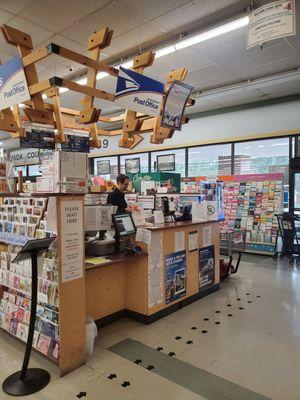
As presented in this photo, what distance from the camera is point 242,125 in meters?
8.14

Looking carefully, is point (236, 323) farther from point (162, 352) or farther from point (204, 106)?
point (204, 106)

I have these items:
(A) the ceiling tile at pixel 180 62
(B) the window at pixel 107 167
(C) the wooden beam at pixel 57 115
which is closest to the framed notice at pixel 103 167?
(B) the window at pixel 107 167

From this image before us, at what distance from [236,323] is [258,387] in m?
1.21

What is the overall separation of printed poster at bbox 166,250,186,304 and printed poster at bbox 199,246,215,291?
18.3 inches

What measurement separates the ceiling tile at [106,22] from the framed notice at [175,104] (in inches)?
60.4

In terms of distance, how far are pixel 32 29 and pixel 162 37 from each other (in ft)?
6.07

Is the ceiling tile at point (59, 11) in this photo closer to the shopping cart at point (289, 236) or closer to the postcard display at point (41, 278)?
the postcard display at point (41, 278)

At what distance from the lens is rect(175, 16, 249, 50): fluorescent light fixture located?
4.15 m

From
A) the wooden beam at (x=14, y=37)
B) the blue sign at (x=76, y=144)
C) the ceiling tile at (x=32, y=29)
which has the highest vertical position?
the ceiling tile at (x=32, y=29)

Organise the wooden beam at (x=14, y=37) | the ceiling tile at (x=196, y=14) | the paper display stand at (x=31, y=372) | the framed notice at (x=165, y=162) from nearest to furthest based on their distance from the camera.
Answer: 1. the paper display stand at (x=31, y=372)
2. the wooden beam at (x=14, y=37)
3. the ceiling tile at (x=196, y=14)
4. the framed notice at (x=165, y=162)

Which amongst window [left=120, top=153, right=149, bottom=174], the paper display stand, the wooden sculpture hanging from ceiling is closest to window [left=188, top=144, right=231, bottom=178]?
window [left=120, top=153, right=149, bottom=174]

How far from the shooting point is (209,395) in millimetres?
2389

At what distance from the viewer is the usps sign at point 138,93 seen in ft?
9.62

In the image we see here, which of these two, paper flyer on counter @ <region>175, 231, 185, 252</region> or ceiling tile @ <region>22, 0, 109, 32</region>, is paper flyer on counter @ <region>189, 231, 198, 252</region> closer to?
paper flyer on counter @ <region>175, 231, 185, 252</region>
